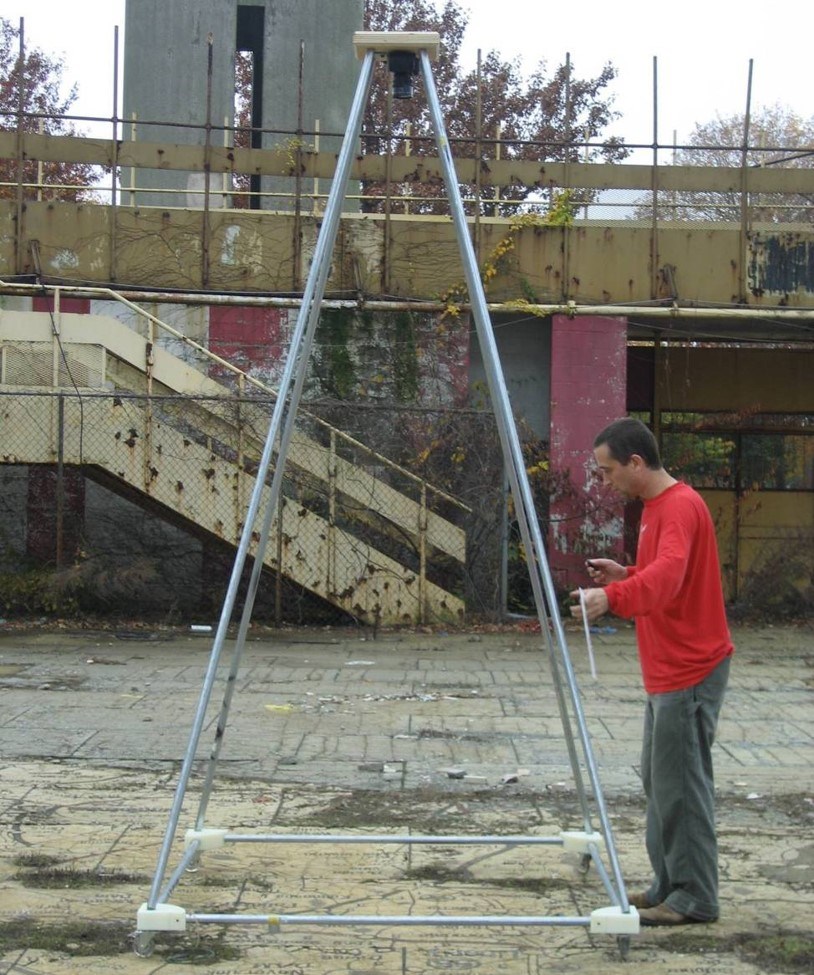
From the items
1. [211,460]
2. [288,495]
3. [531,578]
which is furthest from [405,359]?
[531,578]

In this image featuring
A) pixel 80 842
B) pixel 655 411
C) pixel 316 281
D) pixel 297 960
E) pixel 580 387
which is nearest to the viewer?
pixel 297 960

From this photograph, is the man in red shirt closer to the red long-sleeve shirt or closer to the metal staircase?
the red long-sleeve shirt

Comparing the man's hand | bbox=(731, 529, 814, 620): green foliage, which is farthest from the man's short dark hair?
bbox=(731, 529, 814, 620): green foliage

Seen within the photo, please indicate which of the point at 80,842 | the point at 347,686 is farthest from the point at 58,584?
the point at 80,842

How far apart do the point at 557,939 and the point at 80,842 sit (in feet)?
7.51

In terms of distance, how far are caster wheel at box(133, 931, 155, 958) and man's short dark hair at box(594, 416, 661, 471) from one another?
93.9 inches

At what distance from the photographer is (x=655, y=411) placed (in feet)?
60.2

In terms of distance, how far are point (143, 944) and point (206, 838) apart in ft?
2.88

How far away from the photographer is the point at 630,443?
461cm

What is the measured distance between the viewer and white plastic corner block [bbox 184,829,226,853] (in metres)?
Result: 4.96

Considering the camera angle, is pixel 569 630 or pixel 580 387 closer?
pixel 569 630

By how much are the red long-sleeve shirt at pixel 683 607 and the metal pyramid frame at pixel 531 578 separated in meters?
0.35

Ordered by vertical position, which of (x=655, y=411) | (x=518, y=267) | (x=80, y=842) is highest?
(x=518, y=267)

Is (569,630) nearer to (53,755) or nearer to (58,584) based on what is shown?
(58,584)
